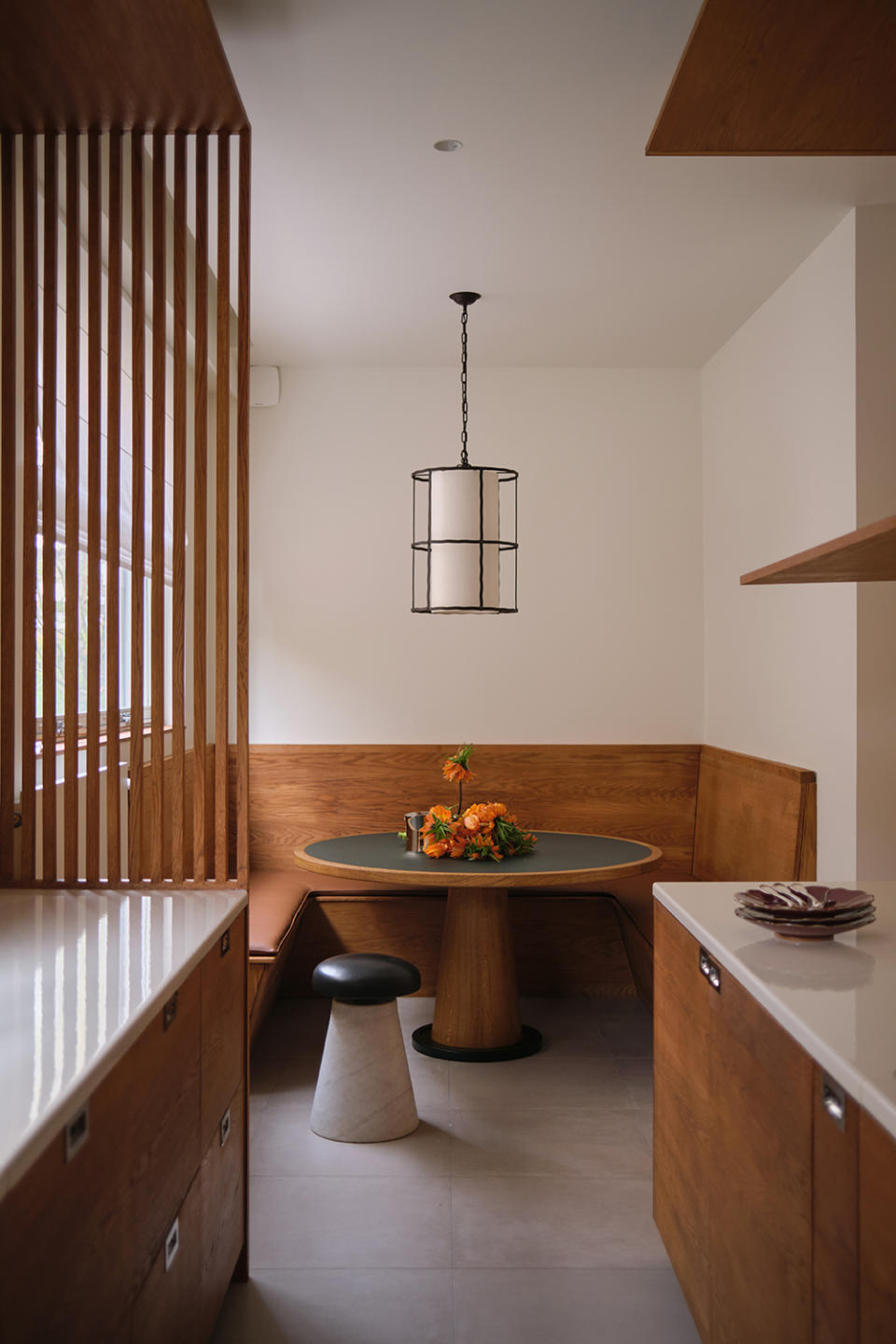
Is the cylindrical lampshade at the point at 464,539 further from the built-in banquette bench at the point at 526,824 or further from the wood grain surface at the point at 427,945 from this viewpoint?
the wood grain surface at the point at 427,945

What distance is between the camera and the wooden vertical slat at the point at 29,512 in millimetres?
2273

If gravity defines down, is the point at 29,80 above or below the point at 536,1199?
above

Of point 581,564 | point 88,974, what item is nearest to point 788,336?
point 581,564

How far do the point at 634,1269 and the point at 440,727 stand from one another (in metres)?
2.66

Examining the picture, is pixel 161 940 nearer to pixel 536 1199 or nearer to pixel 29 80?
pixel 536 1199

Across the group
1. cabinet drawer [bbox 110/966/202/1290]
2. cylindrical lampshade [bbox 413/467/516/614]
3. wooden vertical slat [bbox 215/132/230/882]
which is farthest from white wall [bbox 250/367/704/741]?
cabinet drawer [bbox 110/966/202/1290]

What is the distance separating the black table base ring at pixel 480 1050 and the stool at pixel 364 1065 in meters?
0.54

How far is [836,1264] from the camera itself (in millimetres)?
1264

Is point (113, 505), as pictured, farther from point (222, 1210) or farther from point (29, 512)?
point (222, 1210)

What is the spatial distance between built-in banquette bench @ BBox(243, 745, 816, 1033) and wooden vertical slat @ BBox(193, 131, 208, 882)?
6.11 ft

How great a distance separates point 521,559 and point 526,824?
1171 mm

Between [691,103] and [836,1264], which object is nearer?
[836,1264]

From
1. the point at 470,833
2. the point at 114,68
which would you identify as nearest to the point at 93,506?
the point at 114,68

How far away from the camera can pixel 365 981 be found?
317 cm
